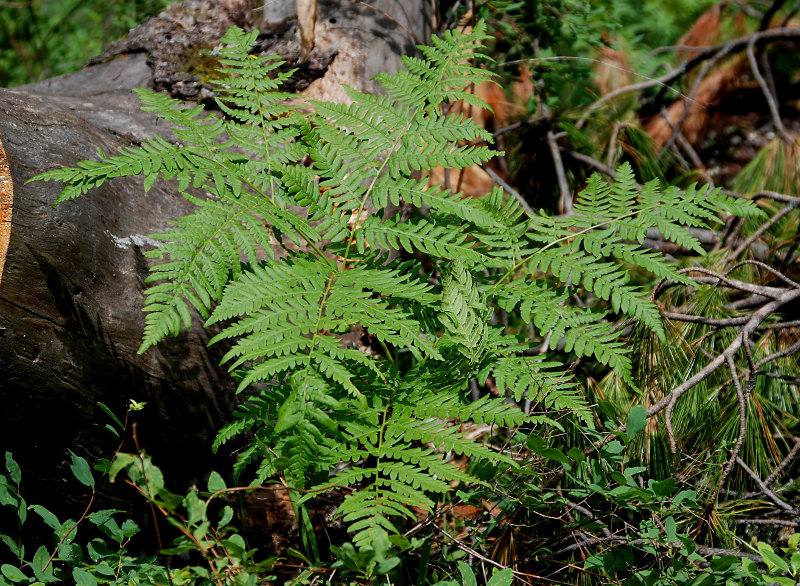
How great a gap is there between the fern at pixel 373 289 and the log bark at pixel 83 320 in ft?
0.53

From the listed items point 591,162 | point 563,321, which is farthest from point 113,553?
point 591,162

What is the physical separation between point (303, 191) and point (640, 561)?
141cm

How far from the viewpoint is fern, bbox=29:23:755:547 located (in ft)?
4.64

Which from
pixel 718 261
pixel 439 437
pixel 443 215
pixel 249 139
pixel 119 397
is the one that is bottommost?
pixel 718 261

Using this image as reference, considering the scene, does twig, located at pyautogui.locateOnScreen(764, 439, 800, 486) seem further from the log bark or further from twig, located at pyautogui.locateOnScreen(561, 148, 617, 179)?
the log bark

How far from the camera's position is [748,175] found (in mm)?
3230

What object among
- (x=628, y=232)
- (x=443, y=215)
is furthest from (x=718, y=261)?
(x=443, y=215)

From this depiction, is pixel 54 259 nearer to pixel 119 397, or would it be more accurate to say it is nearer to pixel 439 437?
pixel 119 397

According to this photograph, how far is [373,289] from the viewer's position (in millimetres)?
1634

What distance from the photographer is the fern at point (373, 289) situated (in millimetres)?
1414

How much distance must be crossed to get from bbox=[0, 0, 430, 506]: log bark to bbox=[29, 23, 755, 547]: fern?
16 centimetres

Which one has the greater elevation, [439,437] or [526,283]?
[526,283]

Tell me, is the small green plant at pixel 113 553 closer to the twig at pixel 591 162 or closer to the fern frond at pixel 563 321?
the fern frond at pixel 563 321

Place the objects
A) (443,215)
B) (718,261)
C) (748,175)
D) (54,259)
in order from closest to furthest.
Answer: (54,259) < (443,215) < (718,261) < (748,175)
